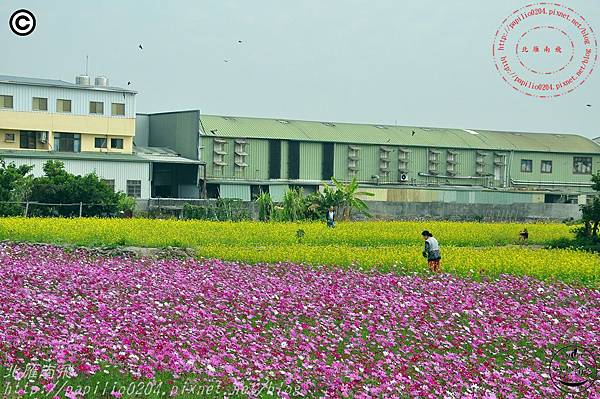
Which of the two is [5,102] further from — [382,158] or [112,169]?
[382,158]

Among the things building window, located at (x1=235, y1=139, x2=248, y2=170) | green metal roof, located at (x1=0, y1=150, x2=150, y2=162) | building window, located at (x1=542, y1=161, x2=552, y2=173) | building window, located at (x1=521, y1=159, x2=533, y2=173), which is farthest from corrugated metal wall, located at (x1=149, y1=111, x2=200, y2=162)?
building window, located at (x1=542, y1=161, x2=552, y2=173)

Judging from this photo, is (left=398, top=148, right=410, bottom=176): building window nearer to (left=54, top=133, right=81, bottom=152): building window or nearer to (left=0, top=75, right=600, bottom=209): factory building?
(left=0, top=75, right=600, bottom=209): factory building

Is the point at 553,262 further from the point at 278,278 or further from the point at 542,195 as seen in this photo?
the point at 542,195

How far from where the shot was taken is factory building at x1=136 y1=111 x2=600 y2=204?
58750 mm

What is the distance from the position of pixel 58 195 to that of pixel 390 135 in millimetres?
29374

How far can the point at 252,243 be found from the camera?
30.8 meters

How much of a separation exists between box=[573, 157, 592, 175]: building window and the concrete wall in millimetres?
14407

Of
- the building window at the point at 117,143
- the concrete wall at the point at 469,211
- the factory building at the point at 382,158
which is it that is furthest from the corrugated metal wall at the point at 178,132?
the concrete wall at the point at 469,211

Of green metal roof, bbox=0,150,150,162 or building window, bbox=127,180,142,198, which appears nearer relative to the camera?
green metal roof, bbox=0,150,150,162

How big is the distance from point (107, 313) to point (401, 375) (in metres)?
3.82

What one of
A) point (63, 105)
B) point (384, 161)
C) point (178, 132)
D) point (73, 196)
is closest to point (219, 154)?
point (178, 132)

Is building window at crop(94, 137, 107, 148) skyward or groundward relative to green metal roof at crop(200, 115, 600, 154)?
groundward

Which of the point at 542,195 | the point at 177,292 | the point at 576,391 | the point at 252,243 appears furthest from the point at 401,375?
the point at 542,195

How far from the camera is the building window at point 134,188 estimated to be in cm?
5219
